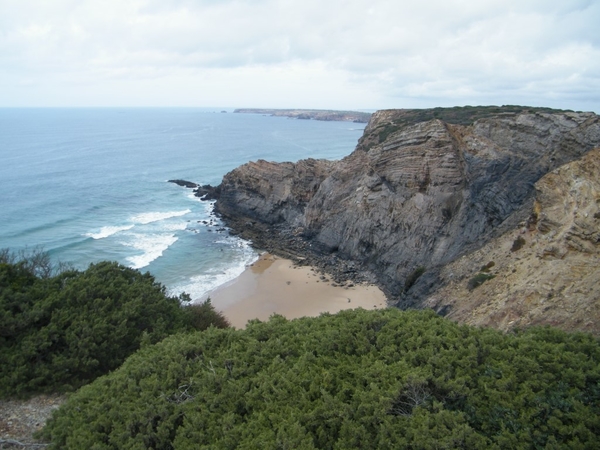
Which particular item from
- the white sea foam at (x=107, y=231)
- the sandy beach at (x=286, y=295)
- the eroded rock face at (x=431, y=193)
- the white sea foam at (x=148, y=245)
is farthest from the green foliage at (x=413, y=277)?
the white sea foam at (x=107, y=231)

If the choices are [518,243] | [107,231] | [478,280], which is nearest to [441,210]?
[518,243]

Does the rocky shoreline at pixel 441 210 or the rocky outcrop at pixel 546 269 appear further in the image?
the rocky shoreline at pixel 441 210

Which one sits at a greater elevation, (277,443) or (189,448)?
(277,443)

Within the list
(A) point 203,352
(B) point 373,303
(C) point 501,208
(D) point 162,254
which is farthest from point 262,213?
(A) point 203,352

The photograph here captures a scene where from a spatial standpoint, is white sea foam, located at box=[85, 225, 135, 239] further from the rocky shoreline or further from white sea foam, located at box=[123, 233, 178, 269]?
the rocky shoreline

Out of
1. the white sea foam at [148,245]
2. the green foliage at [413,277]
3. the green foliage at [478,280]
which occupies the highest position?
the green foliage at [478,280]

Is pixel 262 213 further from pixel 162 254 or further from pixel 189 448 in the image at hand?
pixel 189 448

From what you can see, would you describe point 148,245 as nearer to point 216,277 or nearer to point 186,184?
point 216,277

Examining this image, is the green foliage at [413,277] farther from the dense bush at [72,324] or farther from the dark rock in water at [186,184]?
the dark rock in water at [186,184]

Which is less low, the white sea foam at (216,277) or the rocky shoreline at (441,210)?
the rocky shoreline at (441,210)
